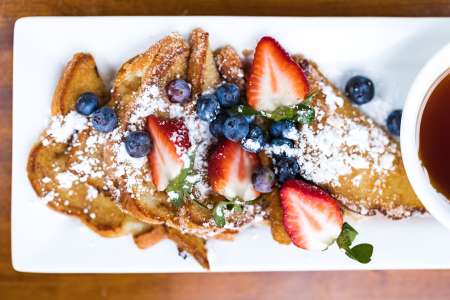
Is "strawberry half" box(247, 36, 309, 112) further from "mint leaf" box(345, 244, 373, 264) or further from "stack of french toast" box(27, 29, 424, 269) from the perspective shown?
"mint leaf" box(345, 244, 373, 264)

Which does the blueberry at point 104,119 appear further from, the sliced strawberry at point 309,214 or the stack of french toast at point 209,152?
the sliced strawberry at point 309,214

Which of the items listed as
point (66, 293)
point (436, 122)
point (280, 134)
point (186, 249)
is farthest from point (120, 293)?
Answer: point (436, 122)

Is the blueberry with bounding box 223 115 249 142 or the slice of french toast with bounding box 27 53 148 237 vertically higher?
the blueberry with bounding box 223 115 249 142

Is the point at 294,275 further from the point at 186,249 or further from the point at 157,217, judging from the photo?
the point at 157,217

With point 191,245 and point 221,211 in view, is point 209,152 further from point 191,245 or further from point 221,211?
point 191,245

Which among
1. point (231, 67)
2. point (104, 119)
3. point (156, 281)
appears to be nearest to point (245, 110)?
point (231, 67)

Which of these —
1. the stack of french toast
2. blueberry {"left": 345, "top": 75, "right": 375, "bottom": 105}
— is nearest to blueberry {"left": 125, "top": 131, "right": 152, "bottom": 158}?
the stack of french toast
